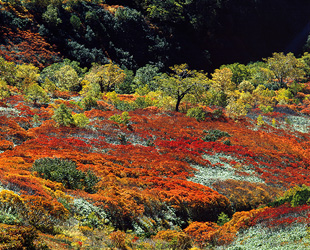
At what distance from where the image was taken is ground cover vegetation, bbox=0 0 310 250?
12.6 metres

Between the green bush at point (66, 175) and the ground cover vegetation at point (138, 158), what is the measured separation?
69 mm

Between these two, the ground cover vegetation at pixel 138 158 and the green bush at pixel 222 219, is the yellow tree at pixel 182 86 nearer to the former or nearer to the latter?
the ground cover vegetation at pixel 138 158

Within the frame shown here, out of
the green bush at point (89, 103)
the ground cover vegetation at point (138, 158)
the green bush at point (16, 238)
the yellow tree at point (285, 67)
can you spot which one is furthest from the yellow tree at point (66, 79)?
the yellow tree at point (285, 67)

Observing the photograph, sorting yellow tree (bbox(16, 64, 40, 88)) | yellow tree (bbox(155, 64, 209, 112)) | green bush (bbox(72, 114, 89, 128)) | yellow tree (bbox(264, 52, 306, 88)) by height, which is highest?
yellow tree (bbox(264, 52, 306, 88))

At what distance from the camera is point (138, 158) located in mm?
24203

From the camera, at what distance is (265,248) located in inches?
449

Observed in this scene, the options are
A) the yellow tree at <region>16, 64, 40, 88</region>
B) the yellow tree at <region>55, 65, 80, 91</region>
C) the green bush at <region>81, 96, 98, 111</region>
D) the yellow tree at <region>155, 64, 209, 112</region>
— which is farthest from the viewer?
the yellow tree at <region>55, 65, 80, 91</region>

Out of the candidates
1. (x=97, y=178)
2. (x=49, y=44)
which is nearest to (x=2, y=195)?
(x=97, y=178)

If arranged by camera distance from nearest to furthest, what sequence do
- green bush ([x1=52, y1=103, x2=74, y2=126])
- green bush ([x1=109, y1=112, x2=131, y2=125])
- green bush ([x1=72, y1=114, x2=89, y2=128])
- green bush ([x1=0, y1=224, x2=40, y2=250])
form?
1. green bush ([x1=0, y1=224, x2=40, y2=250])
2. green bush ([x1=52, y1=103, x2=74, y2=126])
3. green bush ([x1=72, y1=114, x2=89, y2=128])
4. green bush ([x1=109, y1=112, x2=131, y2=125])

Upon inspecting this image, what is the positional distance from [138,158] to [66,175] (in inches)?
325

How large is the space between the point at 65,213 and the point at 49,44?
208 ft

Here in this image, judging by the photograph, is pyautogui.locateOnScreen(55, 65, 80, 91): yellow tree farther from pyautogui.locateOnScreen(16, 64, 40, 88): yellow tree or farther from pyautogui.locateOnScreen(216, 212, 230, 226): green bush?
pyautogui.locateOnScreen(216, 212, 230, 226): green bush

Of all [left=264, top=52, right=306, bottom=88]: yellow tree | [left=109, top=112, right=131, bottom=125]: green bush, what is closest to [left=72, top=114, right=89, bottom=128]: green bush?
[left=109, top=112, right=131, bottom=125]: green bush

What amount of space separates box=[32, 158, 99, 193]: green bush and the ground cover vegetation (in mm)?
69
